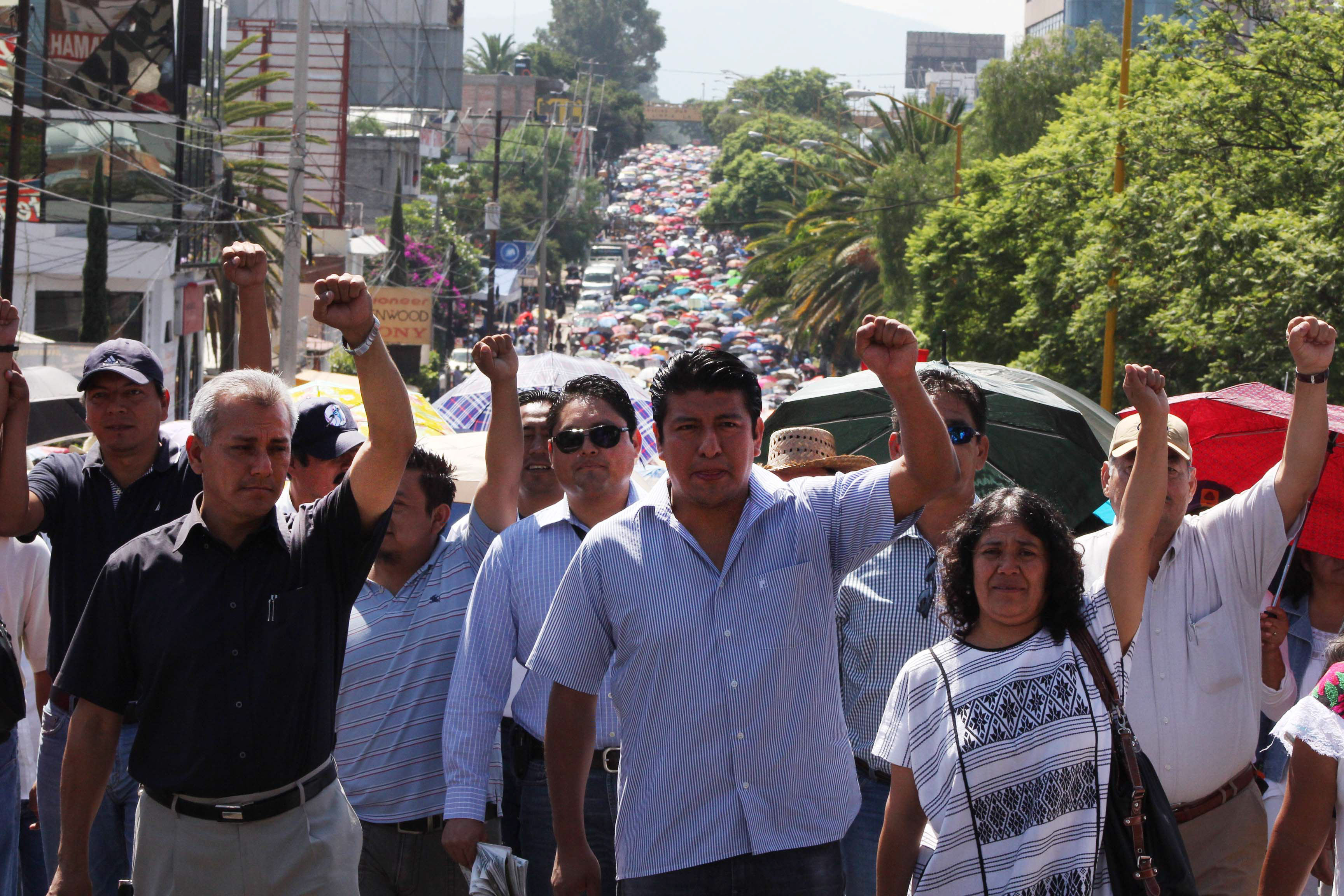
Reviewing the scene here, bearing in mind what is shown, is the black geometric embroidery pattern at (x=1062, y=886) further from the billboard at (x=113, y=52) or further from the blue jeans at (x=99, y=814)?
the billboard at (x=113, y=52)

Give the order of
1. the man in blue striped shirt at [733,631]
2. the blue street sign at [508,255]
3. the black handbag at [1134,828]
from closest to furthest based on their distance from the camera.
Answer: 1. the man in blue striped shirt at [733,631]
2. the black handbag at [1134,828]
3. the blue street sign at [508,255]

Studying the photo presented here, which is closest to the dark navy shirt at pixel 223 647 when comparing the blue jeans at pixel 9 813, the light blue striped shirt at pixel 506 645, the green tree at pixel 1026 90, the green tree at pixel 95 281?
the light blue striped shirt at pixel 506 645

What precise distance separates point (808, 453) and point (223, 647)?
268cm

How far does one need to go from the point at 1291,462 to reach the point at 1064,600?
1.07 meters

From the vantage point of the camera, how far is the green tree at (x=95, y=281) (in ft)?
87.0

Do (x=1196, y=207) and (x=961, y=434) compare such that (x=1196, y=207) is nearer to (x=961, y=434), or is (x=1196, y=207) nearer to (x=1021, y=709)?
(x=961, y=434)

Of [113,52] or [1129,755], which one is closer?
[1129,755]

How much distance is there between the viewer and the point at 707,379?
364 cm

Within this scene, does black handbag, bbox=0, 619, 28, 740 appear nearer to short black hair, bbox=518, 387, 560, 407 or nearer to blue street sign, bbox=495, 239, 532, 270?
short black hair, bbox=518, 387, 560, 407

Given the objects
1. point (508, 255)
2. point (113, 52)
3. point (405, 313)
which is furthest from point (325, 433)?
point (508, 255)

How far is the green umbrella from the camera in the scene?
666 centimetres

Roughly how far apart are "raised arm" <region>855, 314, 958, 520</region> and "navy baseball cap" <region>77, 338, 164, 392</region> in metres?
2.49

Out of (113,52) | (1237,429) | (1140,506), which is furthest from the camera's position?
(113,52)

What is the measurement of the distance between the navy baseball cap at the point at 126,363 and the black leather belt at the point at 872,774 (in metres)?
2.48
